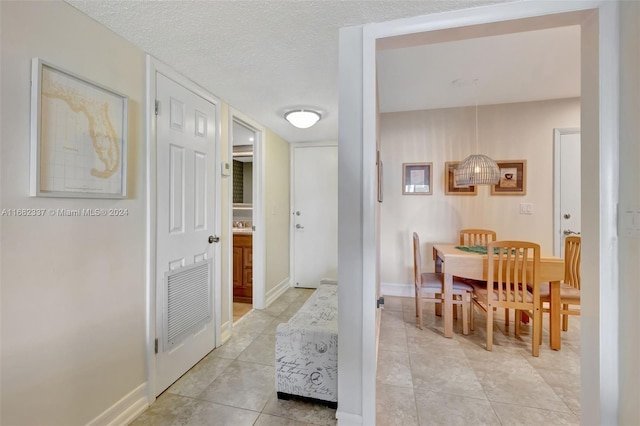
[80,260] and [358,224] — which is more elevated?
[358,224]

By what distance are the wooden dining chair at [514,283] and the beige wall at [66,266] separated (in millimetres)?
2551

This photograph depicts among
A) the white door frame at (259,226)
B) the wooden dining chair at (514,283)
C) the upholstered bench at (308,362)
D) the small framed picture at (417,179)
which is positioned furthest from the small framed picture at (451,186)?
the upholstered bench at (308,362)

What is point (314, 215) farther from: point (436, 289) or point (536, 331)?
point (536, 331)

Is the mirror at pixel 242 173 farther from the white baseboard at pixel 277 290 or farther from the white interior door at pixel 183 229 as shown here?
the white interior door at pixel 183 229

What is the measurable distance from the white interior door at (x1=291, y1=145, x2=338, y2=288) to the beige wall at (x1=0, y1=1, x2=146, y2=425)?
8.18 feet

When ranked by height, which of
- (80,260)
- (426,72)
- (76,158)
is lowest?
(80,260)

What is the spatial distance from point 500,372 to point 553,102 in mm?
3029

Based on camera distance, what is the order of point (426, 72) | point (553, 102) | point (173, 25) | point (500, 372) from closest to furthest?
point (173, 25), point (500, 372), point (426, 72), point (553, 102)

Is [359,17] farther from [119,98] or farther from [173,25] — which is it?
[119,98]

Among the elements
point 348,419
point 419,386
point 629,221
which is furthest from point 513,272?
point 348,419

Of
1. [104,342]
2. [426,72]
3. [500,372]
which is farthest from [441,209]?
[104,342]

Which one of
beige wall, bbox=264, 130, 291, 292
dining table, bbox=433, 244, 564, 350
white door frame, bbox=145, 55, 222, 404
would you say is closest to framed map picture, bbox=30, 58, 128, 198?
white door frame, bbox=145, 55, 222, 404

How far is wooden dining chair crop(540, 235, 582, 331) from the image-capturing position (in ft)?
7.48

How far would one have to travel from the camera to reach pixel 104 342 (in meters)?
1.41
